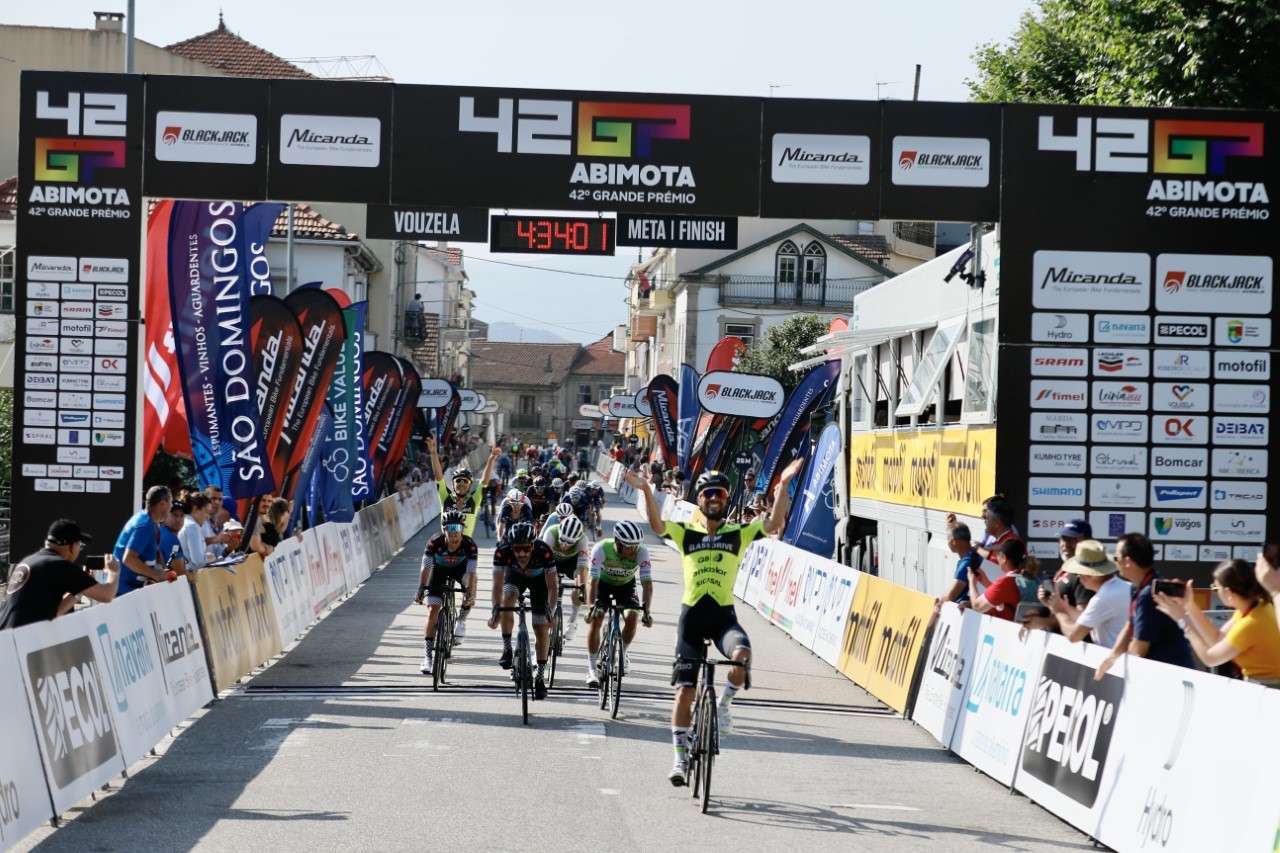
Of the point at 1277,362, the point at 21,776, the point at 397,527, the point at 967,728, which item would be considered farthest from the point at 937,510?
the point at 397,527

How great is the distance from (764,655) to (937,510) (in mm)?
2752

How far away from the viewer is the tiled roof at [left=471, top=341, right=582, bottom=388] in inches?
5792

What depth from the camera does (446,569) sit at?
14.6 meters

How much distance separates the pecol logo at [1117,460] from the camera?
14.6 m

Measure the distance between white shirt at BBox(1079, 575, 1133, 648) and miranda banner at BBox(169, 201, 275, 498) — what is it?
10.8 m

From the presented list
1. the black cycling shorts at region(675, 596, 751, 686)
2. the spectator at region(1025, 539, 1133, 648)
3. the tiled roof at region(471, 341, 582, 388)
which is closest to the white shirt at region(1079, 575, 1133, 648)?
the spectator at region(1025, 539, 1133, 648)

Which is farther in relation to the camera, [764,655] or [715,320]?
[715,320]

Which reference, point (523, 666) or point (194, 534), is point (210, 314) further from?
point (523, 666)

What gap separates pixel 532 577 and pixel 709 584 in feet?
12.7

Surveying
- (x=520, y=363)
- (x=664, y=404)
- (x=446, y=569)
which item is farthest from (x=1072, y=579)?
(x=520, y=363)

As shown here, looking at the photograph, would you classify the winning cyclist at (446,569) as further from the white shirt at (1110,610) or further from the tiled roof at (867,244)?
the tiled roof at (867,244)

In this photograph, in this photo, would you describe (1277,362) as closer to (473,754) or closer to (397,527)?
(473,754)

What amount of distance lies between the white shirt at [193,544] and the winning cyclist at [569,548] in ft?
9.94

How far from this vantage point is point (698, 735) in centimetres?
912
